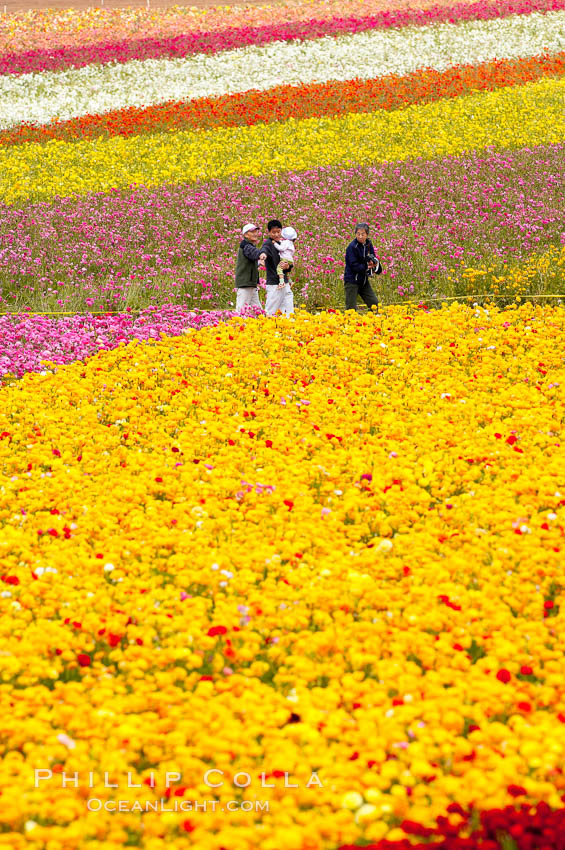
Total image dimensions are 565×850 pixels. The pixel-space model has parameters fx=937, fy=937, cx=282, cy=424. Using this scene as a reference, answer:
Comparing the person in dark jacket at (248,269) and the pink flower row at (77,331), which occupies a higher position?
the person in dark jacket at (248,269)

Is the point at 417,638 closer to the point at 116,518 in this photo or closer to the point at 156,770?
the point at 156,770

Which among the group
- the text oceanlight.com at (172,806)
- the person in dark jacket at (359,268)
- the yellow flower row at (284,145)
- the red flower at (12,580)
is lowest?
the text oceanlight.com at (172,806)

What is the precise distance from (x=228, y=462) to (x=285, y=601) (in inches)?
121

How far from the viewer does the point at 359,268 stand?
1473cm

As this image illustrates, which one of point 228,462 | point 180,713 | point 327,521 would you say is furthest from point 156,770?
point 228,462

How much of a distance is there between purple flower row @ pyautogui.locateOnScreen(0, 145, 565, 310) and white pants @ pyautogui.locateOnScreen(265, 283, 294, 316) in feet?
3.28

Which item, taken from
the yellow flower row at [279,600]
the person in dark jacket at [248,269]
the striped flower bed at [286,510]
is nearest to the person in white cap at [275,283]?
the person in dark jacket at [248,269]

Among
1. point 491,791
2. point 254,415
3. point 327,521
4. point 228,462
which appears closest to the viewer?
point 491,791

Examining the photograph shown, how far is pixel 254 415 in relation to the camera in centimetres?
1127

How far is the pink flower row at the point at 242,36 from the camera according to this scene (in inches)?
1468

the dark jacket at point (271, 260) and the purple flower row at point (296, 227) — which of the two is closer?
the dark jacket at point (271, 260)

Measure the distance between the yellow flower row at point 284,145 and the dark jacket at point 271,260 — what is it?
943 cm

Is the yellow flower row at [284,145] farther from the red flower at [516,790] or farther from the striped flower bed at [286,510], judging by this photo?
the red flower at [516,790]

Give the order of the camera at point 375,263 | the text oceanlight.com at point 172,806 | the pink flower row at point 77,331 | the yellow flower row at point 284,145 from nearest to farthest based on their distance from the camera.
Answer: the text oceanlight.com at point 172,806 < the pink flower row at point 77,331 < the camera at point 375,263 < the yellow flower row at point 284,145
